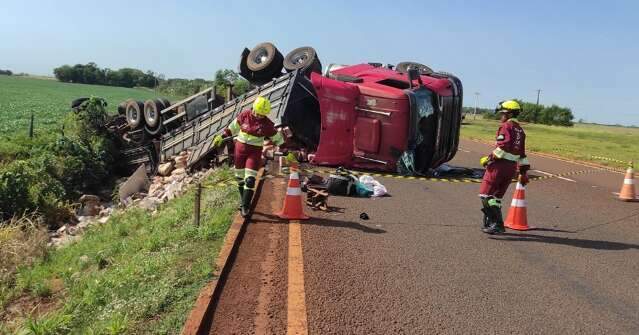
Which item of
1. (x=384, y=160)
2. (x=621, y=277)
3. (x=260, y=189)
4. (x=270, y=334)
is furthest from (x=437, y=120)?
(x=270, y=334)

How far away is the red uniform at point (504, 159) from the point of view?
6.92m

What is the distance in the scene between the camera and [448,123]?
1239cm

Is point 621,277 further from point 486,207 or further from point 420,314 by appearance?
point 420,314

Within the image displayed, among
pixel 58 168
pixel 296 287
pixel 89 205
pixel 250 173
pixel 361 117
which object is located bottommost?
pixel 89 205

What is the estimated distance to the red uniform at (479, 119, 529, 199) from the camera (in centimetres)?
692

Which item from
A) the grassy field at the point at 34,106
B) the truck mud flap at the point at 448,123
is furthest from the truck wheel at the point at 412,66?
the grassy field at the point at 34,106

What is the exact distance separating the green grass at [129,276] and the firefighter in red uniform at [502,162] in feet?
10.4

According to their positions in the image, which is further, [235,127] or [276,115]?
[276,115]

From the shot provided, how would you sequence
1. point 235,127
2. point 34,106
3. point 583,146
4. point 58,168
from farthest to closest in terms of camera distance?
point 34,106
point 583,146
point 58,168
point 235,127

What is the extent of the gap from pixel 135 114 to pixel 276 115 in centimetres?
598

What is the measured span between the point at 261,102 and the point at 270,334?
4.11 meters

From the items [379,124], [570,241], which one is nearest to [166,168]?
[379,124]

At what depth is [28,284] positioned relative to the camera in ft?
21.4

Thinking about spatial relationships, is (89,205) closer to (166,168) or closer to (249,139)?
(166,168)
